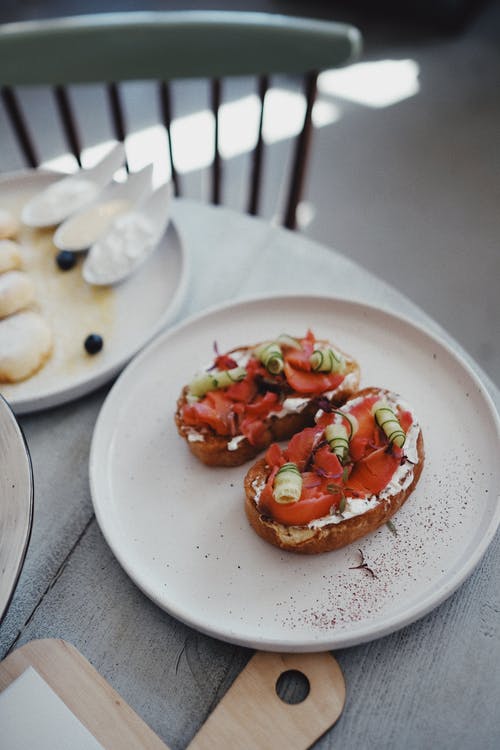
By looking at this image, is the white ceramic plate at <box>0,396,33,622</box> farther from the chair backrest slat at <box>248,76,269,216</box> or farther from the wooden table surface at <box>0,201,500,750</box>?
the chair backrest slat at <box>248,76,269,216</box>

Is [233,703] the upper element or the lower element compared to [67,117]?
lower

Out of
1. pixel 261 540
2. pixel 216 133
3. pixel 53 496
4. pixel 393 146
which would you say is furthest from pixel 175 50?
pixel 393 146

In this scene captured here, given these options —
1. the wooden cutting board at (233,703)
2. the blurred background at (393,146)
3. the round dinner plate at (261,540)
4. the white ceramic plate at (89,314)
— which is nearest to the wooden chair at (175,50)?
the white ceramic plate at (89,314)

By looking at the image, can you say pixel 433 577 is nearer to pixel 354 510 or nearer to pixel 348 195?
pixel 354 510

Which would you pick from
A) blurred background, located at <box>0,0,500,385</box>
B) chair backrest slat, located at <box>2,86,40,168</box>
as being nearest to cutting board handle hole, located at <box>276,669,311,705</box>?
chair backrest slat, located at <box>2,86,40,168</box>

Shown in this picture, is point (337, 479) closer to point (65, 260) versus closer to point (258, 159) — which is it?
point (65, 260)

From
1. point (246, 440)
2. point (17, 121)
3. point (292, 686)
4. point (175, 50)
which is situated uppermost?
point (175, 50)

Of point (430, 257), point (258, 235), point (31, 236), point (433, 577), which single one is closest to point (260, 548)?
point (433, 577)
